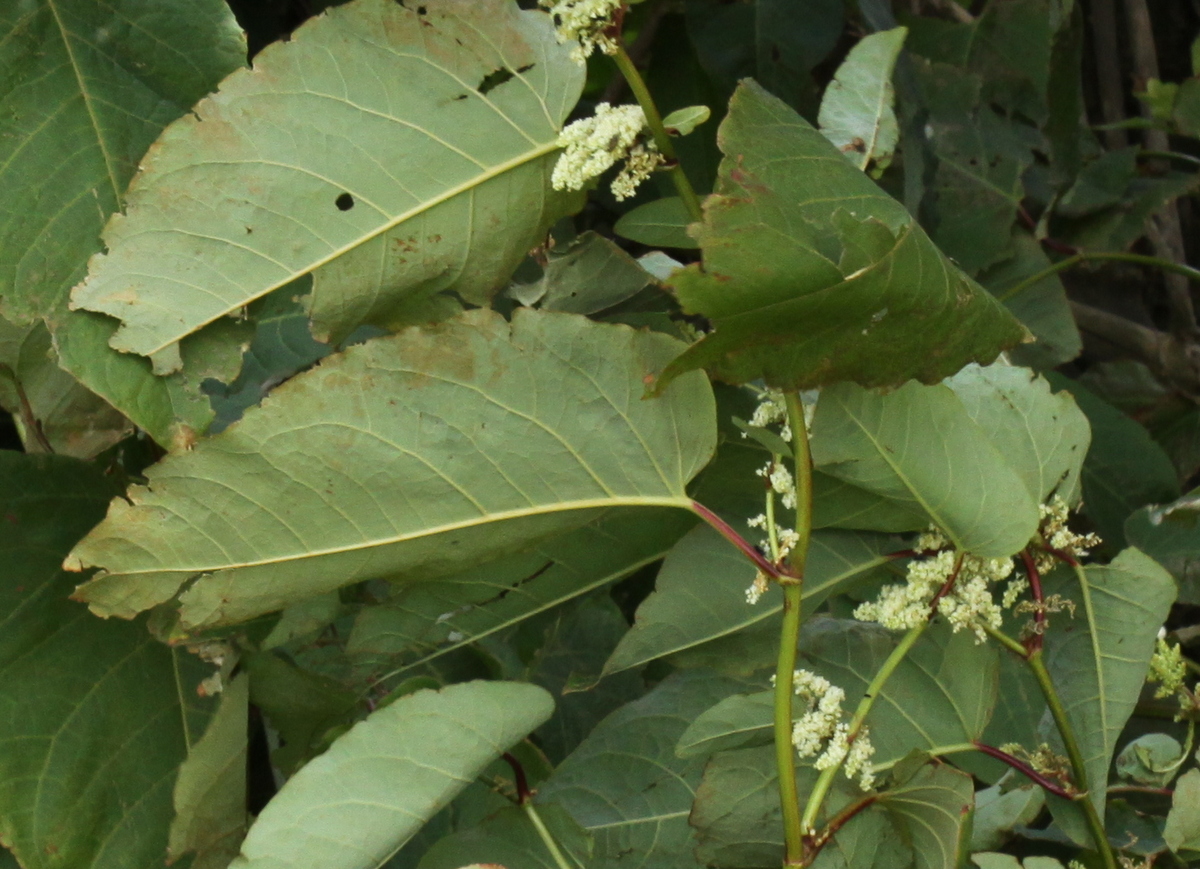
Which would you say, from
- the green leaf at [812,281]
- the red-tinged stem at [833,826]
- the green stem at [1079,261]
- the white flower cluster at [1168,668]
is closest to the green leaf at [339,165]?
the green leaf at [812,281]

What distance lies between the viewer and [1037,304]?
4.00ft

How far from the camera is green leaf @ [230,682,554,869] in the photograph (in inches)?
21.1

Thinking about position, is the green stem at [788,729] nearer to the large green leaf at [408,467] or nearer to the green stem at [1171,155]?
the large green leaf at [408,467]

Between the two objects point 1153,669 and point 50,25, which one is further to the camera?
point 1153,669

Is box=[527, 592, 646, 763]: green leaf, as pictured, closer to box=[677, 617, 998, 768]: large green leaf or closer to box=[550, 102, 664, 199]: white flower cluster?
box=[677, 617, 998, 768]: large green leaf

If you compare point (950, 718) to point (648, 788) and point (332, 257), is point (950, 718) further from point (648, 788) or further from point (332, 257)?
point (332, 257)

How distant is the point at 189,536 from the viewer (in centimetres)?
54

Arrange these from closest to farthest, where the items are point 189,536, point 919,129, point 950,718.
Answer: point 189,536 < point 950,718 < point 919,129

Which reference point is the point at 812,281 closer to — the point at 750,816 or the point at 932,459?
the point at 932,459

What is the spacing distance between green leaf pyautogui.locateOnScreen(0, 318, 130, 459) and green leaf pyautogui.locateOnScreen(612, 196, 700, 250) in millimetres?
361

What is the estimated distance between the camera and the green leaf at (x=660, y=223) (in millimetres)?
608

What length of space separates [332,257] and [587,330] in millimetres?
137

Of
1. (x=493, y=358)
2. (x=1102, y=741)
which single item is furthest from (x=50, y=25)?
(x=1102, y=741)

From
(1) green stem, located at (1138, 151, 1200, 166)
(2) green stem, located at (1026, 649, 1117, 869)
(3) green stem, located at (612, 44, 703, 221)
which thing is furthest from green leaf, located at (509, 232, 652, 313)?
(1) green stem, located at (1138, 151, 1200, 166)
